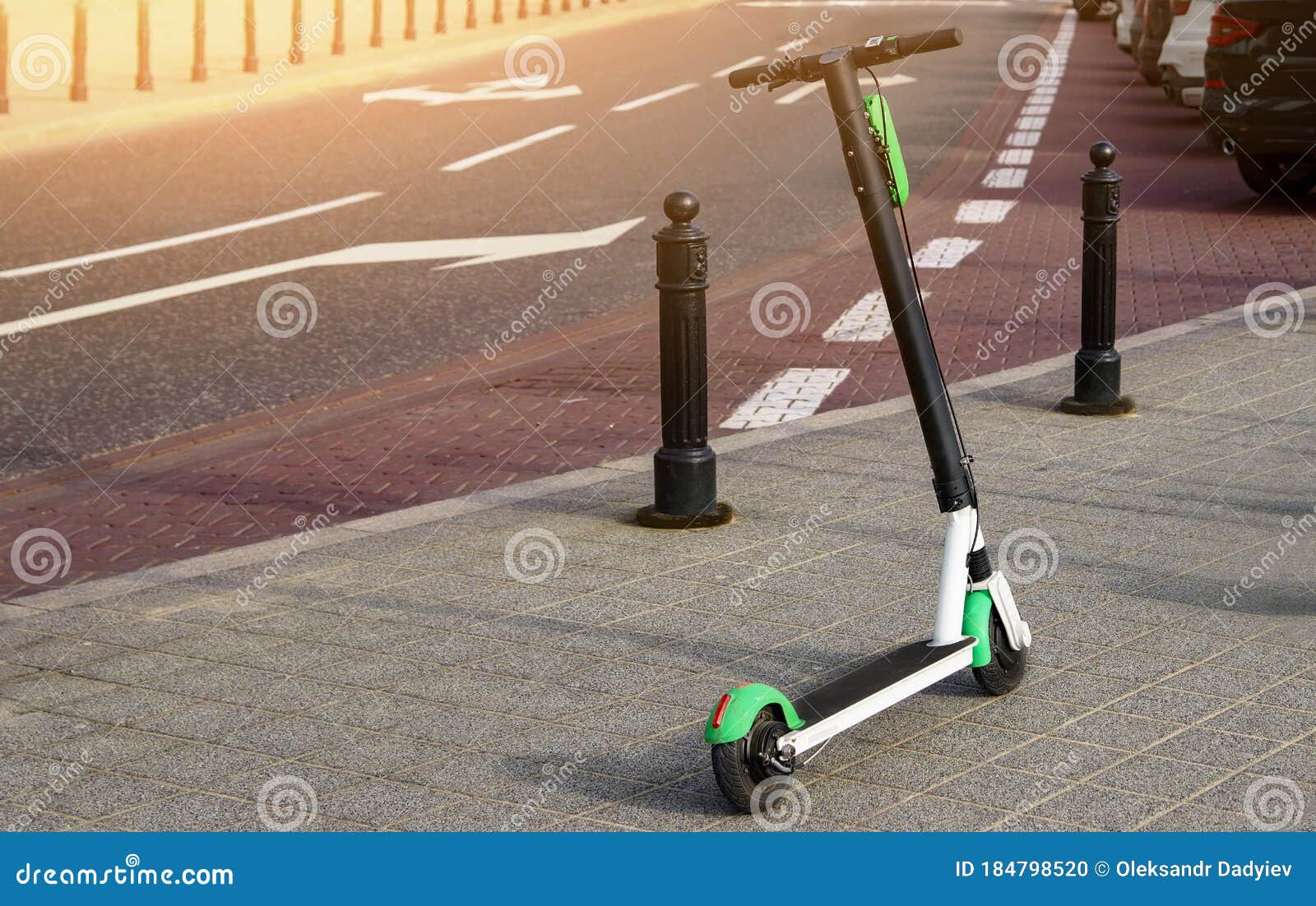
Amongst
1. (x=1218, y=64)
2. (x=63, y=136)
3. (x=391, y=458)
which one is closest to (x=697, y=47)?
(x=63, y=136)

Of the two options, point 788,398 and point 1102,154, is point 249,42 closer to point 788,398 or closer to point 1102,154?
point 788,398

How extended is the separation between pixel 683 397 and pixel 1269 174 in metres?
9.74

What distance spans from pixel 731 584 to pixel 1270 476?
8.10ft

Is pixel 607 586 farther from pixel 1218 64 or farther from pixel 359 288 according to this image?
pixel 1218 64

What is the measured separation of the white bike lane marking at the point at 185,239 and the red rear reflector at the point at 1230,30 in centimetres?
677

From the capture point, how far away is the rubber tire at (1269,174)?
48.5 ft

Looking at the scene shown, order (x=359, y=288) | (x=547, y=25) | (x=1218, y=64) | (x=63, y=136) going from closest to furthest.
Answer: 1. (x=359, y=288)
2. (x=1218, y=64)
3. (x=63, y=136)
4. (x=547, y=25)

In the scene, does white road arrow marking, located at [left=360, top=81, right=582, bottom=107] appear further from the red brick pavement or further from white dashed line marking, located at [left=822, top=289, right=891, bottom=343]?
white dashed line marking, located at [left=822, top=289, right=891, bottom=343]

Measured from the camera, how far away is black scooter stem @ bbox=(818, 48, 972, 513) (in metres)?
4.61

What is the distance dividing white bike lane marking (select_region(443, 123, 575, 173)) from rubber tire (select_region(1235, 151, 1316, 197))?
6749 millimetres

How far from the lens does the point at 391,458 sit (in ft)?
25.5

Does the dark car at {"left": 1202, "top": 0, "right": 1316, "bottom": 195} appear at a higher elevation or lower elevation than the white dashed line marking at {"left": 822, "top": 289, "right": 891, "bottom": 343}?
higher

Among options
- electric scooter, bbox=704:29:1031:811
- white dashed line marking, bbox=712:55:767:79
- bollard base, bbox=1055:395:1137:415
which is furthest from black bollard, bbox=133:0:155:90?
electric scooter, bbox=704:29:1031:811

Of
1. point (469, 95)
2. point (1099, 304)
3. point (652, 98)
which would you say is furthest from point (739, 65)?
point (1099, 304)
